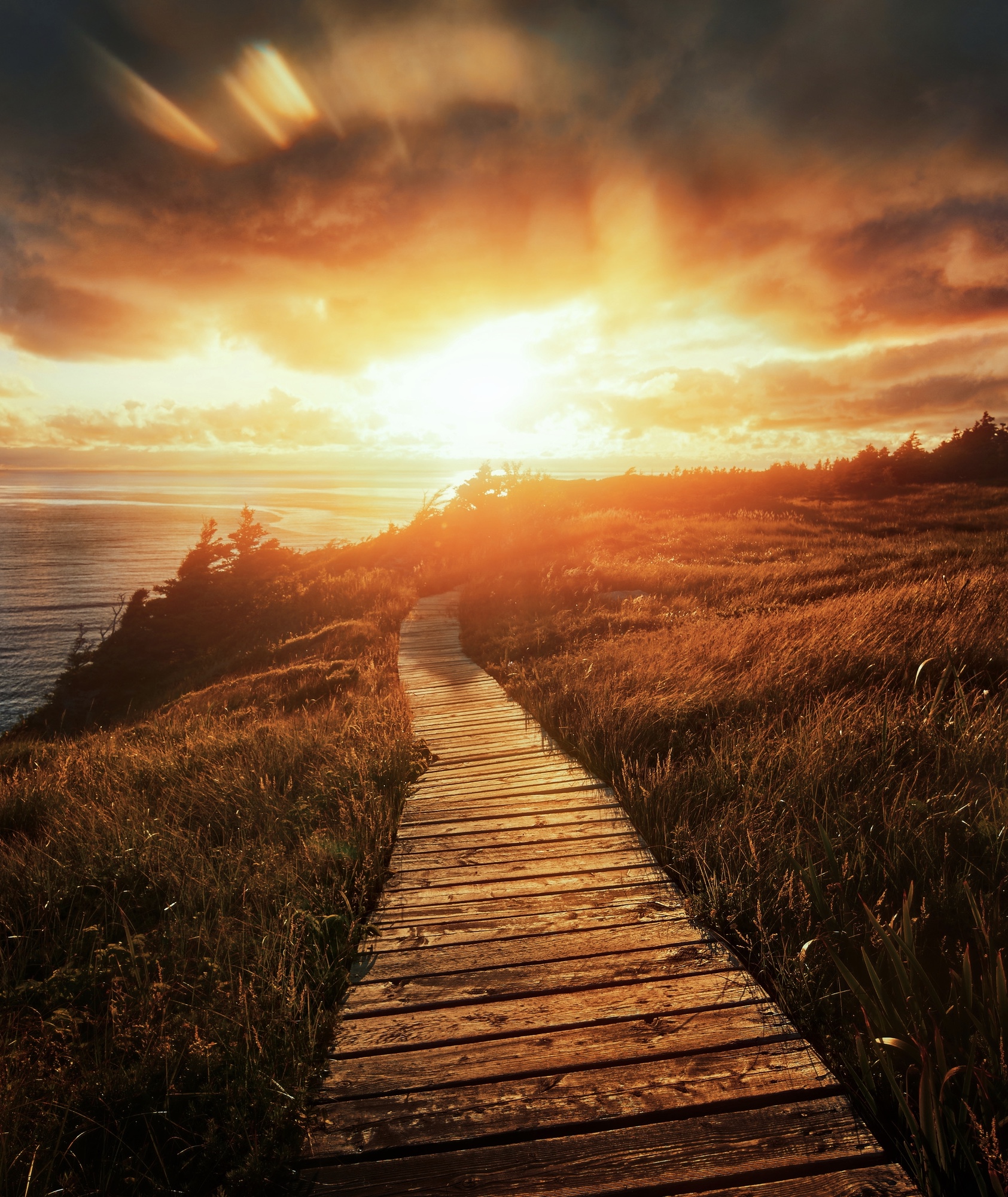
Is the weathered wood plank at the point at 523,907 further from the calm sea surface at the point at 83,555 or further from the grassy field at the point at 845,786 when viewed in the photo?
the calm sea surface at the point at 83,555

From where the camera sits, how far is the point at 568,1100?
2.31m

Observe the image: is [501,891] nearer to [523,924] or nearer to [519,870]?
[519,870]

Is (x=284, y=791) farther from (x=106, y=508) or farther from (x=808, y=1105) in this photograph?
(x=106, y=508)

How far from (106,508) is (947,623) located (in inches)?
6826

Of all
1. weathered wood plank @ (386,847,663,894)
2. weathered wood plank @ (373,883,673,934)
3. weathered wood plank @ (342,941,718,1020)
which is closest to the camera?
weathered wood plank @ (342,941,718,1020)

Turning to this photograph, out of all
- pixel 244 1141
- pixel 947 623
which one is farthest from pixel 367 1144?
pixel 947 623

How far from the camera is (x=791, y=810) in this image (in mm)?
4156

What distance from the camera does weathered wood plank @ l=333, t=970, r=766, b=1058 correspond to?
2.67 m

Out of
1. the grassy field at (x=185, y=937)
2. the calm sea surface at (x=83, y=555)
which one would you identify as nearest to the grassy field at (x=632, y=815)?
the grassy field at (x=185, y=937)

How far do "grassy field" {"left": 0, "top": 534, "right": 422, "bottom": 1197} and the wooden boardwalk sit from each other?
0.28 m

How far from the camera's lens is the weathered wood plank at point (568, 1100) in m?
2.22

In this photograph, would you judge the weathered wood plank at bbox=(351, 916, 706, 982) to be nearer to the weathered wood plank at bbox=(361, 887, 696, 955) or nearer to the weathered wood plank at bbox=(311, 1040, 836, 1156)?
the weathered wood plank at bbox=(361, 887, 696, 955)

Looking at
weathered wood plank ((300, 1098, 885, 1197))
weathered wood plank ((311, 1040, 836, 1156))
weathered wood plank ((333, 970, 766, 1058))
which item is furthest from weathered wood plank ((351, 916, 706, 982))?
weathered wood plank ((300, 1098, 885, 1197))

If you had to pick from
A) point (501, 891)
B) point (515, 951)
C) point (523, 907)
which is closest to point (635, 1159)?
point (515, 951)
